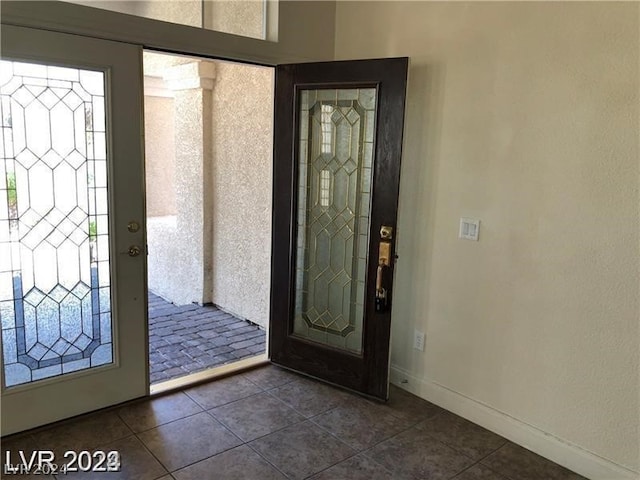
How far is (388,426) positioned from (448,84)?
77.1 inches

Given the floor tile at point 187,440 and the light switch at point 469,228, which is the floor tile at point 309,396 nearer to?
the floor tile at point 187,440

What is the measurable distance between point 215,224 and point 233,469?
286cm

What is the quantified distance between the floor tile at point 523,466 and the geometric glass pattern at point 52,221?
2.22 meters

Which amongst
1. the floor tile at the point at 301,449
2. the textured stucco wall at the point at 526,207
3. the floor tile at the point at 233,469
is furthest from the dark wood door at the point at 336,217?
the floor tile at the point at 233,469

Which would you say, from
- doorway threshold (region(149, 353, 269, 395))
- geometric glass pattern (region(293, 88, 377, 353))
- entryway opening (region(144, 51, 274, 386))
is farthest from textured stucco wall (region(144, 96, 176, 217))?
geometric glass pattern (region(293, 88, 377, 353))

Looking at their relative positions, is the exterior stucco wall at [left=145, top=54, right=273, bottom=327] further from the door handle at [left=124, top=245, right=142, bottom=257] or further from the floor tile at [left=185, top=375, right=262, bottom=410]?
the door handle at [left=124, top=245, right=142, bottom=257]

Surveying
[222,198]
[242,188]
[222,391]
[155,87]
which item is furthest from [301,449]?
[155,87]

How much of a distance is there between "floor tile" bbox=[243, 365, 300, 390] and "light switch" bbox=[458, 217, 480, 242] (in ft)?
4.82

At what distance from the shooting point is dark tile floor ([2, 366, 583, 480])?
2.38 metres

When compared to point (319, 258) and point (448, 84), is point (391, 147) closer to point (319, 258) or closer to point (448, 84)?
point (448, 84)

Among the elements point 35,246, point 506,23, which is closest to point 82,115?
point 35,246

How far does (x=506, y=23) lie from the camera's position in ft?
8.36

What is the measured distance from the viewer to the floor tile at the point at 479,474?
7.79ft

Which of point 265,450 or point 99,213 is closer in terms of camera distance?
point 265,450
